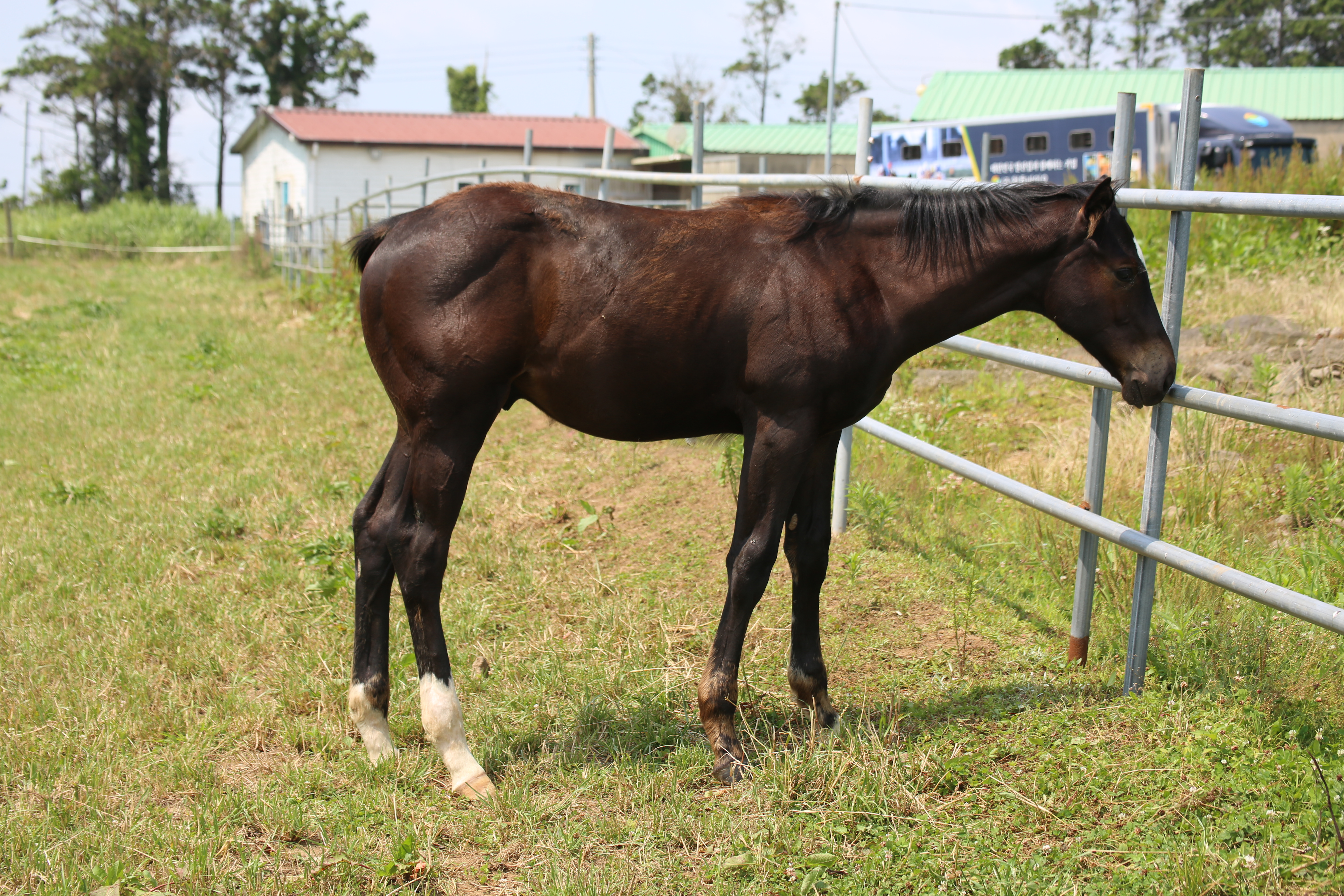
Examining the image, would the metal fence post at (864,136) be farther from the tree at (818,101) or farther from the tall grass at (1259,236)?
the tree at (818,101)

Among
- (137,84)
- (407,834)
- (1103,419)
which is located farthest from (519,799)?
(137,84)

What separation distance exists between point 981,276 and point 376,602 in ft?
7.44

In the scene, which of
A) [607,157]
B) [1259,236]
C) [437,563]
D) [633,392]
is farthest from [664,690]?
[1259,236]

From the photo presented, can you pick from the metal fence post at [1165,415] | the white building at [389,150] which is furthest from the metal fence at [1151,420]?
the white building at [389,150]

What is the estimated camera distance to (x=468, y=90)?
165 ft

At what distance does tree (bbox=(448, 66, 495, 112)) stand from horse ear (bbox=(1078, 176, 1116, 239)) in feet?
166

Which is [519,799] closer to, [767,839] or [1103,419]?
[767,839]

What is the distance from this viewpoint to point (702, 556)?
4875 mm

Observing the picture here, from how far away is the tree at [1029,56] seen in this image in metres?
52.1

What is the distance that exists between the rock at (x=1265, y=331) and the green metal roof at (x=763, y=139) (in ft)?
94.6

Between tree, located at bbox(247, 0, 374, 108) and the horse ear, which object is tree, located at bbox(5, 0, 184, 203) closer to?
tree, located at bbox(247, 0, 374, 108)

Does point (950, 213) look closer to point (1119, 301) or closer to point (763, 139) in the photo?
point (1119, 301)

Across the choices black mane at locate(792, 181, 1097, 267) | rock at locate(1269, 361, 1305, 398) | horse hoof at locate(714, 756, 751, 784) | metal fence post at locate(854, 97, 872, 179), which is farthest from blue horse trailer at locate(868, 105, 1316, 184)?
horse hoof at locate(714, 756, 751, 784)

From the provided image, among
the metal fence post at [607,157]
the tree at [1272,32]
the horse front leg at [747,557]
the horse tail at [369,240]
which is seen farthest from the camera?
the tree at [1272,32]
